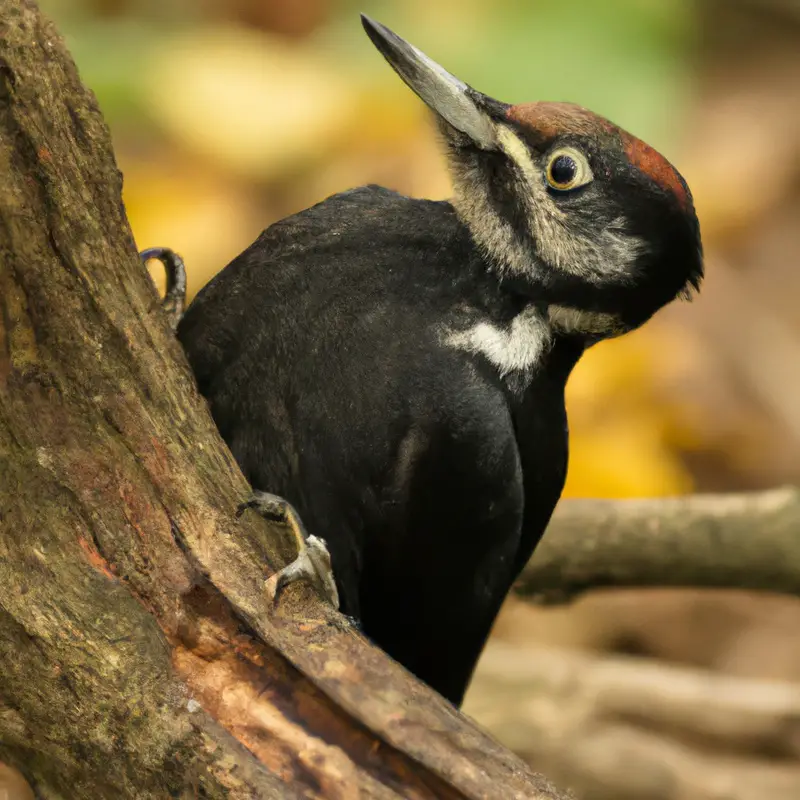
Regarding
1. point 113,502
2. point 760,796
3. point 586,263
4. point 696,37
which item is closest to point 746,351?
point 696,37

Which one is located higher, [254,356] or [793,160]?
[793,160]

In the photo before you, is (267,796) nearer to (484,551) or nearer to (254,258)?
(484,551)

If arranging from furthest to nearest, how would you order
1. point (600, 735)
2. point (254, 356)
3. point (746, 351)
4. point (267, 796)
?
point (746, 351) → point (600, 735) → point (254, 356) → point (267, 796)

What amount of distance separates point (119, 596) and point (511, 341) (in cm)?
77

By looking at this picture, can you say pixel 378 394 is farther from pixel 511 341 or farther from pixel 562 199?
pixel 562 199

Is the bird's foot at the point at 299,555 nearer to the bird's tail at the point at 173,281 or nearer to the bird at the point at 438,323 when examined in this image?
the bird at the point at 438,323

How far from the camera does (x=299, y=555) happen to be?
73.9 inches

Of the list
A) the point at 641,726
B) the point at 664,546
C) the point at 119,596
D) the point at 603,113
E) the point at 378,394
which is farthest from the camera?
the point at 603,113

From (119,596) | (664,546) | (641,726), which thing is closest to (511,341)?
(119,596)

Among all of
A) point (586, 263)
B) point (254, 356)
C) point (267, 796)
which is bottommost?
point (267, 796)

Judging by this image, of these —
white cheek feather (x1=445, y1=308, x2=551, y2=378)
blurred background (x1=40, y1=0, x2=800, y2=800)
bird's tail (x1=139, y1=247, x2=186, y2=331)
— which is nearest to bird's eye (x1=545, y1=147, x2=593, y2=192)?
white cheek feather (x1=445, y1=308, x2=551, y2=378)

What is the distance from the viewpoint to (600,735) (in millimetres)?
3752

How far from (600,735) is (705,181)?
3.79m

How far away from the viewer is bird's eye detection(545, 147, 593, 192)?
2.20 m
